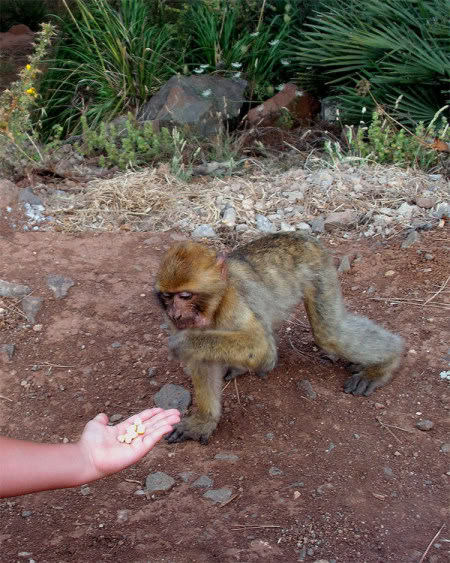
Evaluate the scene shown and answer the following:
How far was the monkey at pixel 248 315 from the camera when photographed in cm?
365

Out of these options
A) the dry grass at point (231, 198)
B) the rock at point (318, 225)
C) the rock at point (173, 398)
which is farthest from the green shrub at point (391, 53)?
the rock at point (173, 398)

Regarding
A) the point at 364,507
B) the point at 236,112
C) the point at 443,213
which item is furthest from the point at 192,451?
the point at 236,112

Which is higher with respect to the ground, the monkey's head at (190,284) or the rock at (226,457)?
the monkey's head at (190,284)

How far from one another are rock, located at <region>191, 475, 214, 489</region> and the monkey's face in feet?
2.44

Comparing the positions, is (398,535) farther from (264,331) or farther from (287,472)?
(264,331)

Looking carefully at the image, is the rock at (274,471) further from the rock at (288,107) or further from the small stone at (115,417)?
the rock at (288,107)

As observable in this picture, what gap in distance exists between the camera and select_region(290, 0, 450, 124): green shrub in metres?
7.45

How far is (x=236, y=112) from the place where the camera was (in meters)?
8.88

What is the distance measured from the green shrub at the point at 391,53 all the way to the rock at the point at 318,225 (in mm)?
2082

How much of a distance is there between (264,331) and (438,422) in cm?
108

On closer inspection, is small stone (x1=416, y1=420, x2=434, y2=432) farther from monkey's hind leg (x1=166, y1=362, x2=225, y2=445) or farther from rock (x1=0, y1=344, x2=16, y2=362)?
rock (x1=0, y1=344, x2=16, y2=362)

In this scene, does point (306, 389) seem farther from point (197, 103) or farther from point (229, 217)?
point (197, 103)

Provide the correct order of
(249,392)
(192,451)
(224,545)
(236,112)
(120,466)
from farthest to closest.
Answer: (236,112), (249,392), (192,451), (224,545), (120,466)

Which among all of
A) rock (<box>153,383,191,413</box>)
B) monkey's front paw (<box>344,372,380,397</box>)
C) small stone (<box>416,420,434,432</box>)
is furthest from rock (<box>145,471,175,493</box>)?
small stone (<box>416,420,434,432</box>)
